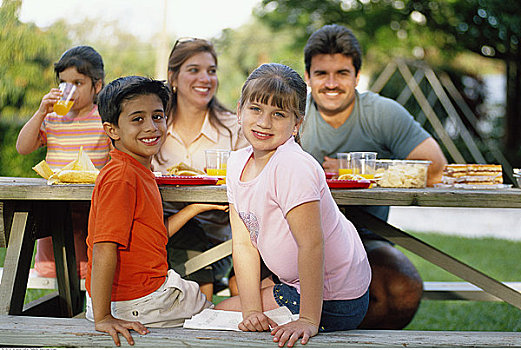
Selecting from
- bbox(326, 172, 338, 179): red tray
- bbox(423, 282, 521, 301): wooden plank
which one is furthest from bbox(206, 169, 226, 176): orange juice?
bbox(423, 282, 521, 301): wooden plank

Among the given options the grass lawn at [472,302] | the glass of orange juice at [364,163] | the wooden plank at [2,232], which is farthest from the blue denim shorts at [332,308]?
the grass lawn at [472,302]

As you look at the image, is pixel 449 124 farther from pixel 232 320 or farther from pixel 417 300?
pixel 232 320

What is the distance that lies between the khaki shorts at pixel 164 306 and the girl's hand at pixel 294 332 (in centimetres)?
51

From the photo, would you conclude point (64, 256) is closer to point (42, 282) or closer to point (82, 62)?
point (42, 282)

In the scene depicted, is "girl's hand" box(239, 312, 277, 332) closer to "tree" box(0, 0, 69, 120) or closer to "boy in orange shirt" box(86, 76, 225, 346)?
"boy in orange shirt" box(86, 76, 225, 346)

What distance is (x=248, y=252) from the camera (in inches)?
96.3

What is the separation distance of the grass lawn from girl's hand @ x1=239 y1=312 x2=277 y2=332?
2.26 metres

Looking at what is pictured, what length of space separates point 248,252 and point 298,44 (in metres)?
12.3

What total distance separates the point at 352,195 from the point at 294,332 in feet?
2.44

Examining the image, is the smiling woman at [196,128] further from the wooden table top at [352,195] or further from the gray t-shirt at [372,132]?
the wooden table top at [352,195]

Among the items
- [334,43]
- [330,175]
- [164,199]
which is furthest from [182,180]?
[334,43]

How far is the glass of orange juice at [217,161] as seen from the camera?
3.03m

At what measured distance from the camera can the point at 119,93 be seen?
2475 millimetres

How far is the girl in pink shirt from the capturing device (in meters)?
2.15
